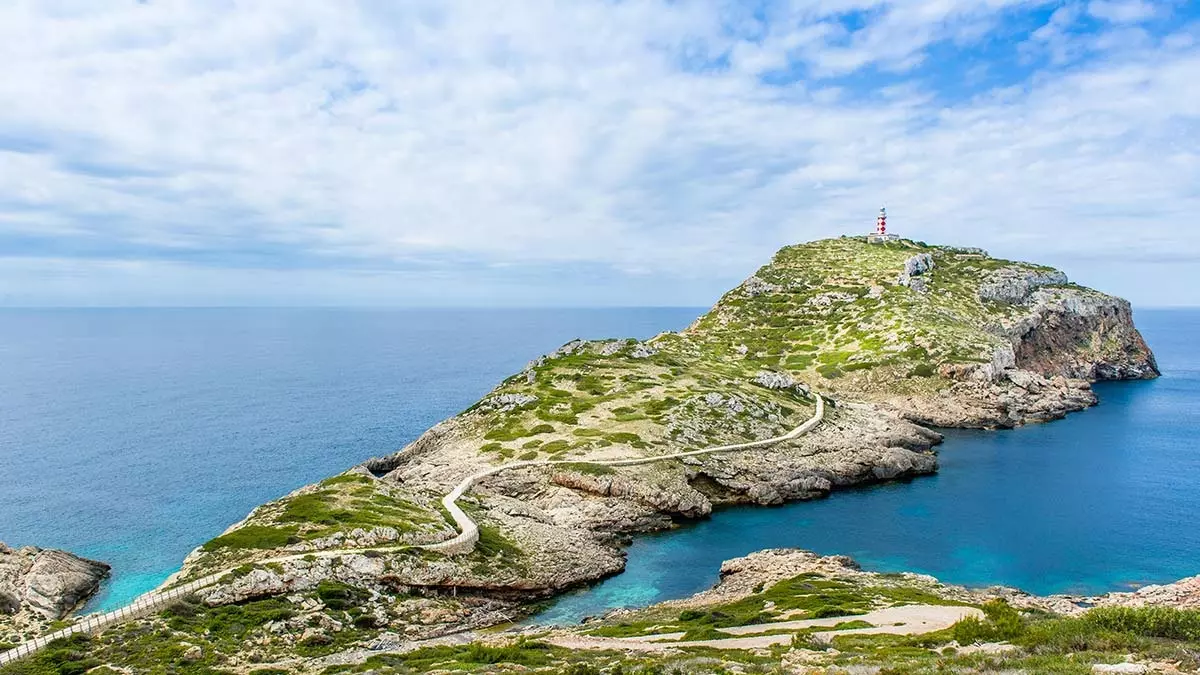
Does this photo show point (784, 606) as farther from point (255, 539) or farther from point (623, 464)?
point (255, 539)

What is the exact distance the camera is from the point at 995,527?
252ft

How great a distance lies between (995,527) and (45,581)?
291 feet

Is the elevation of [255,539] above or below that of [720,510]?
above

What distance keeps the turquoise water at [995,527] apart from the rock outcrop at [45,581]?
36.4 m

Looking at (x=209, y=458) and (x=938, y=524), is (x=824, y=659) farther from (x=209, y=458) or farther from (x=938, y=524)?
(x=209, y=458)

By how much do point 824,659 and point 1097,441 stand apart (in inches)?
4418

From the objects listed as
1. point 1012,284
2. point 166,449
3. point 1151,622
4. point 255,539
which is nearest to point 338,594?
point 255,539

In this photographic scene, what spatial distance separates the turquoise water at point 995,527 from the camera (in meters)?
63.1

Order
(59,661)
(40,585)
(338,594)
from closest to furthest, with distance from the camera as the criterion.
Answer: (59,661)
(338,594)
(40,585)

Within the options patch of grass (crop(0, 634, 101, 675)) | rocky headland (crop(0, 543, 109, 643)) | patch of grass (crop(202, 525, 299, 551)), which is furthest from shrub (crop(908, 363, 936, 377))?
patch of grass (crop(0, 634, 101, 675))

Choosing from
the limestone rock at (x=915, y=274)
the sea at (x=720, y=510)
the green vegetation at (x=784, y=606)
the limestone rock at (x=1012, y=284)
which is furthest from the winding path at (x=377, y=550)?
the limestone rock at (x=1012, y=284)

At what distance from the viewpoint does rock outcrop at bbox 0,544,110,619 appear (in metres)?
50.3

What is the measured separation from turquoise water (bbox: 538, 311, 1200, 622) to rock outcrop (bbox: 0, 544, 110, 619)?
36399 mm

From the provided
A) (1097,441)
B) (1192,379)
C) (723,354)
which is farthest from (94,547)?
(1192,379)
